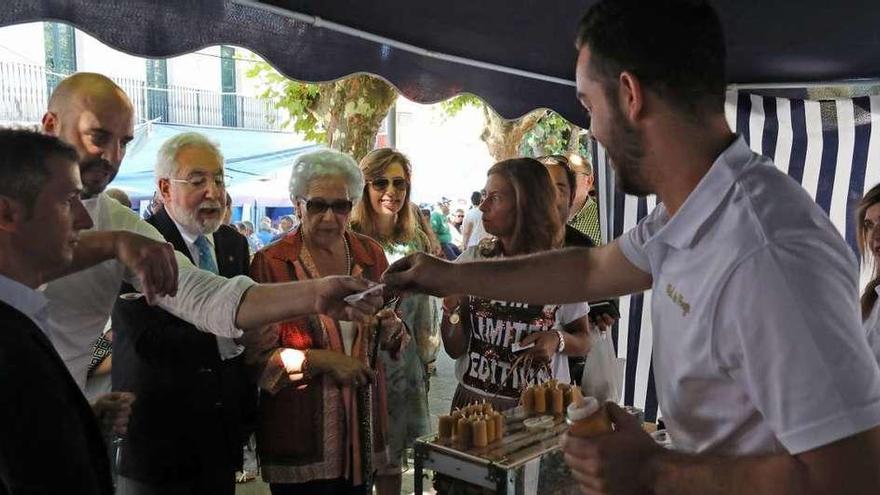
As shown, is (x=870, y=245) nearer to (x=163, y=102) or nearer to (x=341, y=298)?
(x=341, y=298)

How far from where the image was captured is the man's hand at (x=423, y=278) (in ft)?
7.55

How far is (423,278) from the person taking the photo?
7.56ft

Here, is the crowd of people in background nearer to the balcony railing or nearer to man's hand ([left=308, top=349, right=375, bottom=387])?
man's hand ([left=308, top=349, right=375, bottom=387])

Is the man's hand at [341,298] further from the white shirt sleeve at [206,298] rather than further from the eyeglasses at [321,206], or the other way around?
the eyeglasses at [321,206]

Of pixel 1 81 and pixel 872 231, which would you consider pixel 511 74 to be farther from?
pixel 1 81

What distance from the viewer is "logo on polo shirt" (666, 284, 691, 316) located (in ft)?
4.49

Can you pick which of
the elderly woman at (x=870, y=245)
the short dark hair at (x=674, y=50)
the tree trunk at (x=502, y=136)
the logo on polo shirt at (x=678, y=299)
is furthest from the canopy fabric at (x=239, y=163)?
the logo on polo shirt at (x=678, y=299)

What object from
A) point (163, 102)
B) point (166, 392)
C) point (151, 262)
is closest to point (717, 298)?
point (151, 262)

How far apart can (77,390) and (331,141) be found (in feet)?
19.6

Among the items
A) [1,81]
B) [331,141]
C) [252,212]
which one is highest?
[1,81]

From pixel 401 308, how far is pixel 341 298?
5.56ft

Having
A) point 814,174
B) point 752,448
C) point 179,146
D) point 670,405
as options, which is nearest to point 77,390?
point 670,405

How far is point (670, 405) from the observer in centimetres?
151

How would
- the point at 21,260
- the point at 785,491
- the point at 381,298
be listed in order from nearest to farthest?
the point at 785,491
the point at 21,260
the point at 381,298
